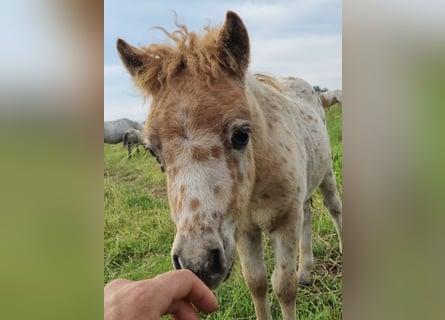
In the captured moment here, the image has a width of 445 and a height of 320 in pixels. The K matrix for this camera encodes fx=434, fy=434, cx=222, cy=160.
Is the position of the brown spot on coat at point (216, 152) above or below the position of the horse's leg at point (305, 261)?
above

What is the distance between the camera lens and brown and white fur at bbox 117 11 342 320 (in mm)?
696

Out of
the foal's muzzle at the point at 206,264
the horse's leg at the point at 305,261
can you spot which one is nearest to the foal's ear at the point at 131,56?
the foal's muzzle at the point at 206,264

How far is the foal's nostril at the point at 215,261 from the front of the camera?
0.68 m

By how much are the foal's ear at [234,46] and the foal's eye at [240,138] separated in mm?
101

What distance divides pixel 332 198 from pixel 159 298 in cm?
37

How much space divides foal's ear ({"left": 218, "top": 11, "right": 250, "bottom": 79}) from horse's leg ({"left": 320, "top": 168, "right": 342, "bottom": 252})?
0.25 meters

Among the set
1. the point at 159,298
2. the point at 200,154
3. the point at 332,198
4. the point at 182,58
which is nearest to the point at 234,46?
the point at 182,58

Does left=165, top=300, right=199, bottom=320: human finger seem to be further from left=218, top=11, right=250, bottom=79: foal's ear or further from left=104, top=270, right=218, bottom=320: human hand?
left=218, top=11, right=250, bottom=79: foal's ear

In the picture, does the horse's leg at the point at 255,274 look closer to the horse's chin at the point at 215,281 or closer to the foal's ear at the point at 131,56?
the horse's chin at the point at 215,281

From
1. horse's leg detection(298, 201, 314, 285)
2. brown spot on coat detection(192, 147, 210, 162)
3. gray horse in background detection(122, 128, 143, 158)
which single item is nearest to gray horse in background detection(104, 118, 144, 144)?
gray horse in background detection(122, 128, 143, 158)

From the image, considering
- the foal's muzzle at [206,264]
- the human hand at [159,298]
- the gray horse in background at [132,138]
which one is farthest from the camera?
the gray horse in background at [132,138]
